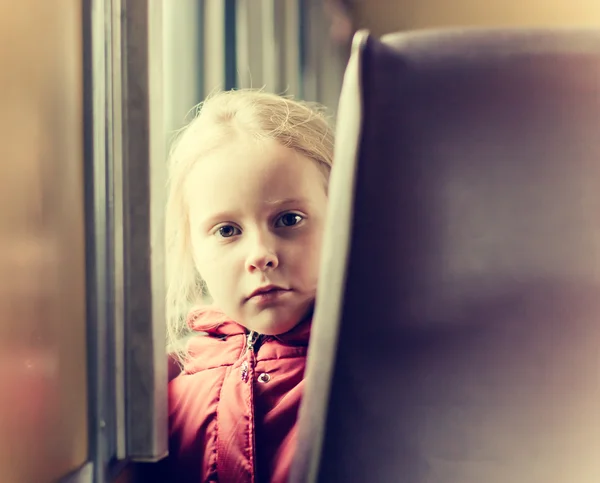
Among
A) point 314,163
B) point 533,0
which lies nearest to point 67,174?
point 314,163

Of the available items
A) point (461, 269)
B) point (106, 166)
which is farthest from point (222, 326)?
point (461, 269)

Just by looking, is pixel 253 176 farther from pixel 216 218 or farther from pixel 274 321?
pixel 274 321

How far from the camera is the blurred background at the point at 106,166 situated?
0.59 m

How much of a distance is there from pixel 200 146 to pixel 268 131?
0.09 metres

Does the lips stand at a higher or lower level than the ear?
higher

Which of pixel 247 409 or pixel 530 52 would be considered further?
pixel 247 409

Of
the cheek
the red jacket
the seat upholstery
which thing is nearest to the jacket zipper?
the red jacket

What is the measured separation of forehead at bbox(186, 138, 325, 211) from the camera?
0.78 meters

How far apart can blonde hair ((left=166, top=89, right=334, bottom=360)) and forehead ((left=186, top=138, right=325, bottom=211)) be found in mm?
14

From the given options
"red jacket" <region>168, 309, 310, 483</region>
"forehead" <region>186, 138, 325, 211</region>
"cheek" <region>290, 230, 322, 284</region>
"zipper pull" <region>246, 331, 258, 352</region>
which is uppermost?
"forehead" <region>186, 138, 325, 211</region>

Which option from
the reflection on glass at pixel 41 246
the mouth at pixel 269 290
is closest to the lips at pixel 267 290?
the mouth at pixel 269 290

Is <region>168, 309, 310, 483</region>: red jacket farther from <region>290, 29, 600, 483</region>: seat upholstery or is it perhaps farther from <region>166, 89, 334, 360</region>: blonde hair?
<region>290, 29, 600, 483</region>: seat upholstery

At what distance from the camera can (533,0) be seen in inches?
37.2

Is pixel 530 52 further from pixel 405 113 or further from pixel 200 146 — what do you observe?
pixel 200 146
